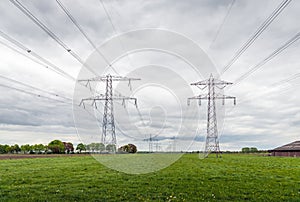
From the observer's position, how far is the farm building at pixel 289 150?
355 feet

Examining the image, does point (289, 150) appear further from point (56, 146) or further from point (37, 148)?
point (37, 148)

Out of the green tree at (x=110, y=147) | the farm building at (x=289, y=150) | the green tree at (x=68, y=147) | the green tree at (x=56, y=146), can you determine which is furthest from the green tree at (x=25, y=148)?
the green tree at (x=110, y=147)

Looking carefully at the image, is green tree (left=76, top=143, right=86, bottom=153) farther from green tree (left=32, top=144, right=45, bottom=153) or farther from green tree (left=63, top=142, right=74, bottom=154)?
green tree (left=32, top=144, right=45, bottom=153)

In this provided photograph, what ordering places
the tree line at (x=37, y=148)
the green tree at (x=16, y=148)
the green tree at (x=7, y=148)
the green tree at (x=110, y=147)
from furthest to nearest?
the green tree at (x=16, y=148) → the green tree at (x=7, y=148) → the tree line at (x=37, y=148) → the green tree at (x=110, y=147)

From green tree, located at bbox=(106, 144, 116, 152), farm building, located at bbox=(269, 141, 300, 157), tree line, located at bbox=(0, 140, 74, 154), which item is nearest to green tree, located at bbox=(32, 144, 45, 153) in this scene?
tree line, located at bbox=(0, 140, 74, 154)

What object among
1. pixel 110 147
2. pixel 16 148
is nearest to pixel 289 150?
pixel 110 147

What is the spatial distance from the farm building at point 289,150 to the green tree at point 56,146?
349ft

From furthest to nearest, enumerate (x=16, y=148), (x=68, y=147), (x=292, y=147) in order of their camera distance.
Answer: (x=16, y=148), (x=68, y=147), (x=292, y=147)

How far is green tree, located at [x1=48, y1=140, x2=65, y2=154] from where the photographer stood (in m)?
169

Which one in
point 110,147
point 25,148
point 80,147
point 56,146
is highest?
point 80,147

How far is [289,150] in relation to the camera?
114 m

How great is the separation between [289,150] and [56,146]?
389 ft

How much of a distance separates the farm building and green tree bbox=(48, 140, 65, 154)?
106472mm

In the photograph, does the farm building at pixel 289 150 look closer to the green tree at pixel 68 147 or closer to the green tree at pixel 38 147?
the green tree at pixel 68 147
